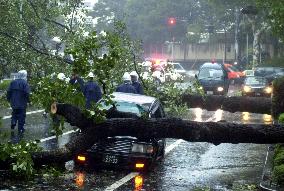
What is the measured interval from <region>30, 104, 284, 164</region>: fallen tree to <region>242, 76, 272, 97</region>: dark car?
2096 cm

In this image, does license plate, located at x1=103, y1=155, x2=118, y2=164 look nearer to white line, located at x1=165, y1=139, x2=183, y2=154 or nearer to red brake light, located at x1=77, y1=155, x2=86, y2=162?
red brake light, located at x1=77, y1=155, x2=86, y2=162

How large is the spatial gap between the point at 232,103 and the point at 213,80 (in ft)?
51.8

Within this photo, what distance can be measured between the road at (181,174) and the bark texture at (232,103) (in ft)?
12.9

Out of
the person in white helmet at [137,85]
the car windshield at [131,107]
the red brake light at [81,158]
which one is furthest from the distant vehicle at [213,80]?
the red brake light at [81,158]

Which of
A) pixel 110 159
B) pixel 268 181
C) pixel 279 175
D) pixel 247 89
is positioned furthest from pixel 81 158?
pixel 247 89

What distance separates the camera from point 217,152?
1702 centimetres

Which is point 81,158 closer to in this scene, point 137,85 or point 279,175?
point 279,175

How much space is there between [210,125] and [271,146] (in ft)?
13.6

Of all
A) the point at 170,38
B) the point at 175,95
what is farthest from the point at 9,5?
the point at 170,38

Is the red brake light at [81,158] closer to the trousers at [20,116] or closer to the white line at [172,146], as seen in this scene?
the white line at [172,146]

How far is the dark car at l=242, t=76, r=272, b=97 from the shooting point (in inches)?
1358

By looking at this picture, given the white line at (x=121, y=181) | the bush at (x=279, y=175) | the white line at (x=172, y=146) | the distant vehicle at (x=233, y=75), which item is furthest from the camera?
the distant vehicle at (x=233, y=75)

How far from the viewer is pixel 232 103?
22.4 metres

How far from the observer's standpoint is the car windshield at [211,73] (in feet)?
127
